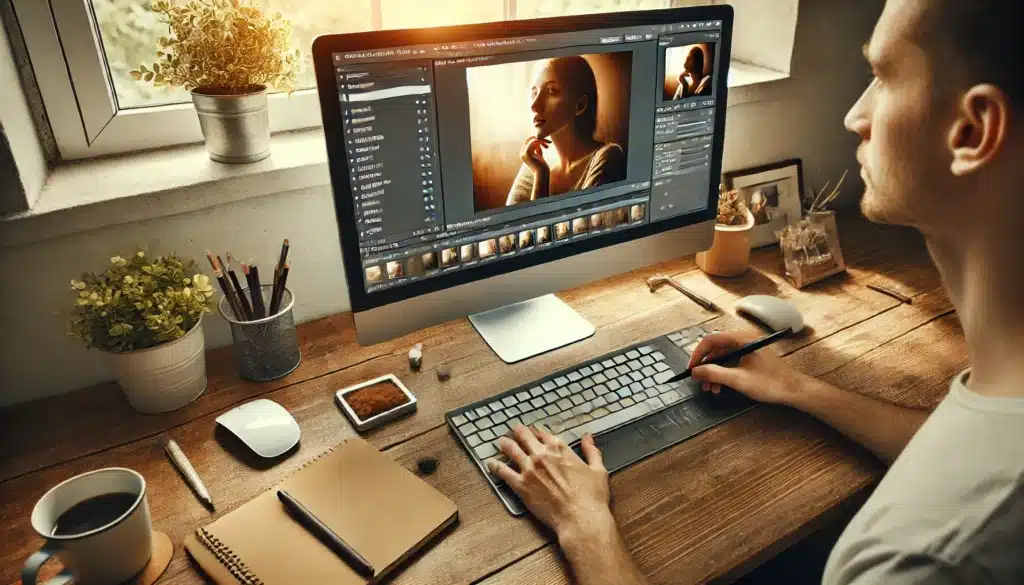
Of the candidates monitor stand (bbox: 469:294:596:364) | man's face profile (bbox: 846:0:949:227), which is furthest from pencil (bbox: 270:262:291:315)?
man's face profile (bbox: 846:0:949:227)

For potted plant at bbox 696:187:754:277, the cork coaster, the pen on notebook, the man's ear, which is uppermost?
the man's ear

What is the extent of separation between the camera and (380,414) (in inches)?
39.7

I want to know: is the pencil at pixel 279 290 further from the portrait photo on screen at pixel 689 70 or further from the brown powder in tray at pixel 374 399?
the portrait photo on screen at pixel 689 70

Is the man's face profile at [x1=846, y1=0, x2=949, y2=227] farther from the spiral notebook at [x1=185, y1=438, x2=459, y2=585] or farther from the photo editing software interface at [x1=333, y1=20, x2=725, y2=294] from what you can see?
the spiral notebook at [x1=185, y1=438, x2=459, y2=585]

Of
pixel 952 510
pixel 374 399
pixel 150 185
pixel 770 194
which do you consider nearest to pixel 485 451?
pixel 374 399

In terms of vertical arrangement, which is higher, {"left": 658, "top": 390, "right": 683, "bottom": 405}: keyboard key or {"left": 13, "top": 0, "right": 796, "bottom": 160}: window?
{"left": 13, "top": 0, "right": 796, "bottom": 160}: window

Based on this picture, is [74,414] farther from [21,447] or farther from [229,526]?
[229,526]

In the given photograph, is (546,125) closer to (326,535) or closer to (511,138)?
(511,138)

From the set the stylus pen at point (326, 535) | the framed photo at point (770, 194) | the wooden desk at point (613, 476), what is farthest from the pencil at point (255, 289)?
the framed photo at point (770, 194)

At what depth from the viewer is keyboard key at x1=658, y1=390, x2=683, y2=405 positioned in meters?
1.04

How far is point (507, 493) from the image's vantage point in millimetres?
882

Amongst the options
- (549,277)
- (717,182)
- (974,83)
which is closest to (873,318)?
(717,182)

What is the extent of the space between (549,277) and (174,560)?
0.66m

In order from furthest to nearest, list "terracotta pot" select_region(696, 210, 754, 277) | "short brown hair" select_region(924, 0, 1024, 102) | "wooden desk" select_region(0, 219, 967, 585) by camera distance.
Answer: "terracotta pot" select_region(696, 210, 754, 277)
"wooden desk" select_region(0, 219, 967, 585)
"short brown hair" select_region(924, 0, 1024, 102)
